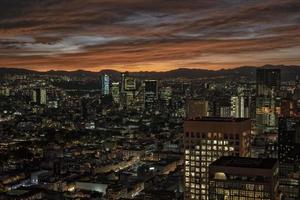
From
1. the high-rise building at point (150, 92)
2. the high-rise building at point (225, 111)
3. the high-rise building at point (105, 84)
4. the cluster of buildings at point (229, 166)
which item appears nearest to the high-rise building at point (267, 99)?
the high-rise building at point (225, 111)

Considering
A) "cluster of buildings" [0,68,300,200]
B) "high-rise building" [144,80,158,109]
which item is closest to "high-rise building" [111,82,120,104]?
"cluster of buildings" [0,68,300,200]

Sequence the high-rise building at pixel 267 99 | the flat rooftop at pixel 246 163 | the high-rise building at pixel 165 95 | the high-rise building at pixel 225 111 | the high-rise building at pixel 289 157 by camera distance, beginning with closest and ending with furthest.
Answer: the flat rooftop at pixel 246 163, the high-rise building at pixel 289 157, the high-rise building at pixel 267 99, the high-rise building at pixel 225 111, the high-rise building at pixel 165 95

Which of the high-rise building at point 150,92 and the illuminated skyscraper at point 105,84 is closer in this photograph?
the high-rise building at point 150,92

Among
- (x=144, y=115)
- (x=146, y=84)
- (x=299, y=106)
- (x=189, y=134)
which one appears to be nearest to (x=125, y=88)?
(x=146, y=84)

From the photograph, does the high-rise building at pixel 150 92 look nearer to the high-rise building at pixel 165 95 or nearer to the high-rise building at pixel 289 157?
the high-rise building at pixel 165 95

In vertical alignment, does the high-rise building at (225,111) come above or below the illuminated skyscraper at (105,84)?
below

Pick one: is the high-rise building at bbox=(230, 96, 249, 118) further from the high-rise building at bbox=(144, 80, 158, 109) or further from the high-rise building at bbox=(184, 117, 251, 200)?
the high-rise building at bbox=(184, 117, 251, 200)

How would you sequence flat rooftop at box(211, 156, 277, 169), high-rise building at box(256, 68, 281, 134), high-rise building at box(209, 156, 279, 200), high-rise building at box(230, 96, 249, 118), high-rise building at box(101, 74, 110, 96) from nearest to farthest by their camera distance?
high-rise building at box(209, 156, 279, 200)
flat rooftop at box(211, 156, 277, 169)
high-rise building at box(256, 68, 281, 134)
high-rise building at box(230, 96, 249, 118)
high-rise building at box(101, 74, 110, 96)
